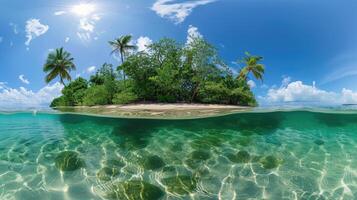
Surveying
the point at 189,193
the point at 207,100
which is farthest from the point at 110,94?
the point at 189,193

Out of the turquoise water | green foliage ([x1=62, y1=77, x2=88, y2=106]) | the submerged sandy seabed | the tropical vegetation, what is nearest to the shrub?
the tropical vegetation

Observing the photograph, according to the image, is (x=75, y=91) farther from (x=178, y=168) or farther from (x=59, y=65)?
(x=178, y=168)

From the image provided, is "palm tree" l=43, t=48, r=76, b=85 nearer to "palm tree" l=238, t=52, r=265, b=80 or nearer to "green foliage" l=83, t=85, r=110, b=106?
"green foliage" l=83, t=85, r=110, b=106

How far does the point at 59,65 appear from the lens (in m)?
34.4

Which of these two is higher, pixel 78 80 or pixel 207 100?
pixel 78 80

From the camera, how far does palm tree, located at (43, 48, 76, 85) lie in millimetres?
33844

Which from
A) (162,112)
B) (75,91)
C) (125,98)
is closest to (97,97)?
(125,98)

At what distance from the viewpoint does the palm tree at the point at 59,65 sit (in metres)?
33.8

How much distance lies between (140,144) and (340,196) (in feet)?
17.9

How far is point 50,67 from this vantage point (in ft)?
112

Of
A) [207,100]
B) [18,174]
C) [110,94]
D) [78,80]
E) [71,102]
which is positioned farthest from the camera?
[78,80]

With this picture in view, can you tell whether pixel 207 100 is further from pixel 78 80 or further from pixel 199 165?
pixel 78 80

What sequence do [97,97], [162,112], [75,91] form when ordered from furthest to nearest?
[75,91]
[97,97]
[162,112]

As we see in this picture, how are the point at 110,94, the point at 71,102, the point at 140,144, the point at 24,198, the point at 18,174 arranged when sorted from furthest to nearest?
the point at 71,102 < the point at 110,94 < the point at 140,144 < the point at 18,174 < the point at 24,198
